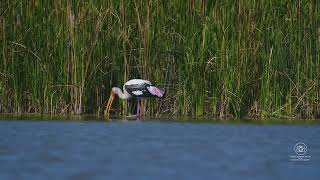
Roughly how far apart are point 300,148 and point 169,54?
3927mm

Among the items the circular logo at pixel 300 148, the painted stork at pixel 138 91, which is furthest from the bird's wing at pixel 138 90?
the circular logo at pixel 300 148

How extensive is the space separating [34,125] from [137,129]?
1.04m

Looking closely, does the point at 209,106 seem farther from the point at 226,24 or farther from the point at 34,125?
the point at 34,125

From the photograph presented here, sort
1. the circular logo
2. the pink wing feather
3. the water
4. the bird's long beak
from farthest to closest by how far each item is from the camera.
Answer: the bird's long beak, the pink wing feather, the circular logo, the water

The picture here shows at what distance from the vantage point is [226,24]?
9.92m

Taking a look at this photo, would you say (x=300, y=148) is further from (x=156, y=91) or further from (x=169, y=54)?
(x=169, y=54)

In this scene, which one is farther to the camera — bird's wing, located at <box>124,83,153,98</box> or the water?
bird's wing, located at <box>124,83,153,98</box>

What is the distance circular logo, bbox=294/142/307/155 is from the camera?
611cm

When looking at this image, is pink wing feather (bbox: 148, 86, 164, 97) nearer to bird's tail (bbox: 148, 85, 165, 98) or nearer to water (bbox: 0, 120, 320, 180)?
bird's tail (bbox: 148, 85, 165, 98)

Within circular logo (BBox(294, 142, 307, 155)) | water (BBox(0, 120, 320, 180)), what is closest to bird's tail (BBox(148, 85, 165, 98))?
water (BBox(0, 120, 320, 180))

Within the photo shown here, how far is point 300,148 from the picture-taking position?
635cm
